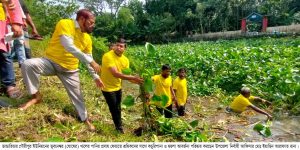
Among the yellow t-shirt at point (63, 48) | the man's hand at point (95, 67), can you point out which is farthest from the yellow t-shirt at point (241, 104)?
the man's hand at point (95, 67)

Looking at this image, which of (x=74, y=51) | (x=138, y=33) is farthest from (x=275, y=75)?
(x=138, y=33)

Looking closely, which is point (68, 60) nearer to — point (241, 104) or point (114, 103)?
point (114, 103)

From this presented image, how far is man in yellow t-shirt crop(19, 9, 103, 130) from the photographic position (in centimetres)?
425

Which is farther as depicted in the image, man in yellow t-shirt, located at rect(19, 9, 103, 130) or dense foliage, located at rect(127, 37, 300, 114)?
dense foliage, located at rect(127, 37, 300, 114)

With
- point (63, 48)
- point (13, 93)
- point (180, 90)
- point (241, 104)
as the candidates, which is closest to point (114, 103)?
point (63, 48)

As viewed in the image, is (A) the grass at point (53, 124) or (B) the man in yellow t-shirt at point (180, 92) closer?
(A) the grass at point (53, 124)

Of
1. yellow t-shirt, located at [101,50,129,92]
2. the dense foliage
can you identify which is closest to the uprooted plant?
yellow t-shirt, located at [101,50,129,92]

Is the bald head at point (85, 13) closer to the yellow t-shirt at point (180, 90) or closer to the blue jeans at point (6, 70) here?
the blue jeans at point (6, 70)

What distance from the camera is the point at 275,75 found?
7.93 metres

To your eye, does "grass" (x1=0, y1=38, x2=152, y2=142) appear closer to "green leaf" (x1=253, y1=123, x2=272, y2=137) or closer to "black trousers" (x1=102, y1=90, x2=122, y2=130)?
"black trousers" (x1=102, y1=90, x2=122, y2=130)

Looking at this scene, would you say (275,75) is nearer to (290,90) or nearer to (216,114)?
(290,90)

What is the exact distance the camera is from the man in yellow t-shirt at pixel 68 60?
13.9ft

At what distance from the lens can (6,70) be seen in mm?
4812

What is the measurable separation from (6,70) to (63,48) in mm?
951
